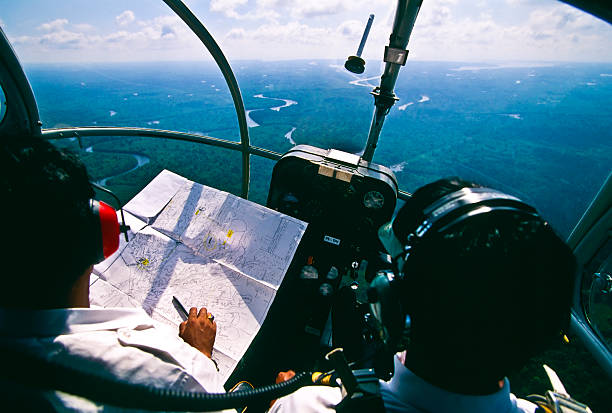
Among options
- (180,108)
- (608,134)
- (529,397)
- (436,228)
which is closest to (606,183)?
(529,397)

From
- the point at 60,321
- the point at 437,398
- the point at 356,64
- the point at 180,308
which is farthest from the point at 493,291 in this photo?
the point at 356,64

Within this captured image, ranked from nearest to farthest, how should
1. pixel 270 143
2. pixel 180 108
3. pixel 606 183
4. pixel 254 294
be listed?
pixel 254 294
pixel 606 183
pixel 270 143
pixel 180 108

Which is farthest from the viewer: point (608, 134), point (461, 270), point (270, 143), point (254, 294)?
point (608, 134)

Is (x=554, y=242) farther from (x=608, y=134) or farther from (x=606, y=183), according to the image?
(x=608, y=134)

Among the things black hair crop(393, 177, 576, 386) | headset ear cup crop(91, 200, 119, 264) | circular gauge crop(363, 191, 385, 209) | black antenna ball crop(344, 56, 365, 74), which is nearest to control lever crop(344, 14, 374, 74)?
black antenna ball crop(344, 56, 365, 74)

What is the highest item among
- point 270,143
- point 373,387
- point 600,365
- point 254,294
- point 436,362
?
point 436,362

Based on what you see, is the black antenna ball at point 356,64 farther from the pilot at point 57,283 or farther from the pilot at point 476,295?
the pilot at point 57,283

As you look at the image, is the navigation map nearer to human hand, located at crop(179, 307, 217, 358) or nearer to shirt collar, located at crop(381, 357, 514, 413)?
human hand, located at crop(179, 307, 217, 358)
